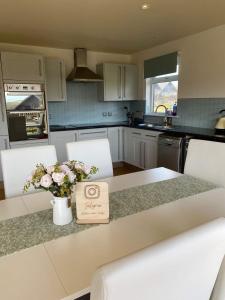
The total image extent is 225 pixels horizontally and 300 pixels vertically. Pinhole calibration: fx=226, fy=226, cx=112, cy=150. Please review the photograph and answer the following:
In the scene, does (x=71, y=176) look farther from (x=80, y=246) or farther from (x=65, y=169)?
(x=80, y=246)

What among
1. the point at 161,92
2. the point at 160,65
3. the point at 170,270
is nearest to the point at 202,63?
the point at 160,65

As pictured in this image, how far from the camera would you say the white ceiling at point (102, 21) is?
2.30 m

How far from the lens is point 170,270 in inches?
22.1

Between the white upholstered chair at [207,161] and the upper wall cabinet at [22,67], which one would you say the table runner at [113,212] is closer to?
the white upholstered chair at [207,161]

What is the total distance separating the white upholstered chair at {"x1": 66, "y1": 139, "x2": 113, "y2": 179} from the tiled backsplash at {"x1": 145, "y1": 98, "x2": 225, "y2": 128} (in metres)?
2.07

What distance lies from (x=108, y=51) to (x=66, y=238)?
164 inches

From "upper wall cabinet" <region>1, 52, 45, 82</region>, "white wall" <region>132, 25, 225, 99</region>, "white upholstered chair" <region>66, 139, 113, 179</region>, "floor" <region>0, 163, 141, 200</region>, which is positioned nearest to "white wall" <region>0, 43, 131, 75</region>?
"upper wall cabinet" <region>1, 52, 45, 82</region>

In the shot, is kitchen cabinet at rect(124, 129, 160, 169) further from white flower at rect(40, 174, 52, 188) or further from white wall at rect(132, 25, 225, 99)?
white flower at rect(40, 174, 52, 188)

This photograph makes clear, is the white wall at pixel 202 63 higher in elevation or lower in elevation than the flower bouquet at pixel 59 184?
higher

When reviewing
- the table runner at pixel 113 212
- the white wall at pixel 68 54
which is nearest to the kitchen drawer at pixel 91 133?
the white wall at pixel 68 54

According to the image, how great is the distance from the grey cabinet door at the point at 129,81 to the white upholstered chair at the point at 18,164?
3.19 m

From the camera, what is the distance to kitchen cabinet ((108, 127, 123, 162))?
434 cm

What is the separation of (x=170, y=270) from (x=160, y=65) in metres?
4.00

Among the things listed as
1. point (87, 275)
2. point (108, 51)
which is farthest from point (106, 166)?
point (108, 51)
